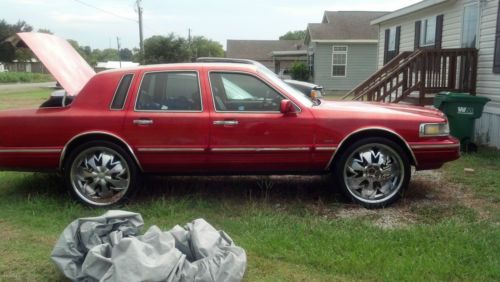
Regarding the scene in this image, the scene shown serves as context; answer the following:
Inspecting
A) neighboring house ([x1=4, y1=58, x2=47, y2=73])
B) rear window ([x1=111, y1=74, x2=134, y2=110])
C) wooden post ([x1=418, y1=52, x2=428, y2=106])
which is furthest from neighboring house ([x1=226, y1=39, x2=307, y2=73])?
rear window ([x1=111, y1=74, x2=134, y2=110])

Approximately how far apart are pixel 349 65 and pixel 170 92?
2447 cm

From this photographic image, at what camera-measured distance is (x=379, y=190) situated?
5496mm

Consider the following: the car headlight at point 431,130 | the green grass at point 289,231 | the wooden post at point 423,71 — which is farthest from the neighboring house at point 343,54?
the car headlight at point 431,130

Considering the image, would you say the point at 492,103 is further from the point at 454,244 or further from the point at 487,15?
the point at 454,244

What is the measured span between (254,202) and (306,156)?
31.2 inches

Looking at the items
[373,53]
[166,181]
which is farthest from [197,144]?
[373,53]

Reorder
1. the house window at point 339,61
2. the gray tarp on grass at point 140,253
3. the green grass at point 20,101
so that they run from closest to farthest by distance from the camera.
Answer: the gray tarp on grass at point 140,253 < the green grass at point 20,101 < the house window at point 339,61

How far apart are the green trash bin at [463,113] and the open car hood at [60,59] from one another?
5.97 metres

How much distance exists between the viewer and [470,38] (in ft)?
36.7

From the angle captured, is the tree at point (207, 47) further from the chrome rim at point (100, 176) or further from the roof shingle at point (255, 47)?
the chrome rim at point (100, 176)

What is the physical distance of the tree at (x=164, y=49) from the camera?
44.7 meters

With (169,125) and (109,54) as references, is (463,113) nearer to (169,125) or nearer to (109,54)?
(169,125)

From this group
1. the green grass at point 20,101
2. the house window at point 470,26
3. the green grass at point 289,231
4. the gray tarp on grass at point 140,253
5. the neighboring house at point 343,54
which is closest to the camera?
Answer: the gray tarp on grass at point 140,253

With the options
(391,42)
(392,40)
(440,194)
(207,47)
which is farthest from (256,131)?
(207,47)
